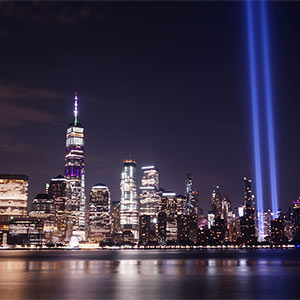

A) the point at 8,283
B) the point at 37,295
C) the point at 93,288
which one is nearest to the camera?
the point at 37,295

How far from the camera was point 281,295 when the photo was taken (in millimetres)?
48406

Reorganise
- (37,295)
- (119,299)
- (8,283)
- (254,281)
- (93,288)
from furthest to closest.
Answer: (254,281) < (8,283) < (93,288) < (37,295) < (119,299)

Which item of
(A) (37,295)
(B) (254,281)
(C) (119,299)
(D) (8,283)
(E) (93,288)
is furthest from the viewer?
(B) (254,281)

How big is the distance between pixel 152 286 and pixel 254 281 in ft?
52.2

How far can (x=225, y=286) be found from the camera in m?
56.9

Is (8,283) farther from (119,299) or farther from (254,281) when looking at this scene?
(254,281)

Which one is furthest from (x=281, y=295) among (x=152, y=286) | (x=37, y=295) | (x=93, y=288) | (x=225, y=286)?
(x=37, y=295)

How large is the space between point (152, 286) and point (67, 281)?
42.5ft

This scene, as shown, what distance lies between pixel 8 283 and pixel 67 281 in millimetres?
7384

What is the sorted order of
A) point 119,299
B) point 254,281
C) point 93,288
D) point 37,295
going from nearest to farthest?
point 119,299 → point 37,295 → point 93,288 → point 254,281

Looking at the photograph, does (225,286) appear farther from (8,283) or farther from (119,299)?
(8,283)

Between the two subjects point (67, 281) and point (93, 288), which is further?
point (67, 281)

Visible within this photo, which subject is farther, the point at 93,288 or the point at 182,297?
the point at 93,288

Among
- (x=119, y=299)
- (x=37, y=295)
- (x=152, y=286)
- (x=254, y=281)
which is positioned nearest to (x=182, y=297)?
(x=119, y=299)
